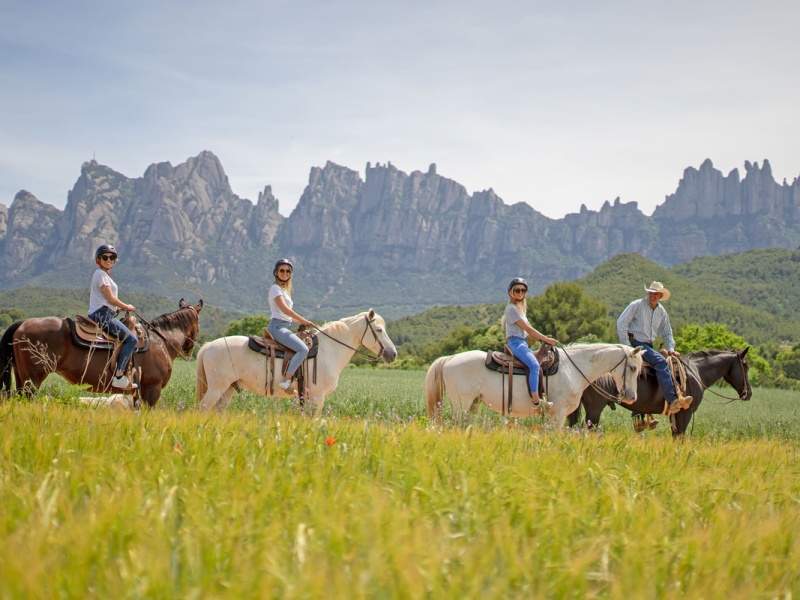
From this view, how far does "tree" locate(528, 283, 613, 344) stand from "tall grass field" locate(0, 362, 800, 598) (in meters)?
71.0

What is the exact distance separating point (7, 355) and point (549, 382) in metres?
8.29

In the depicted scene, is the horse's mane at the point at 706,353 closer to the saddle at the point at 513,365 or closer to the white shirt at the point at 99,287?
the saddle at the point at 513,365

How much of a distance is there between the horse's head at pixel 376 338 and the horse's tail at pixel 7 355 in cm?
524

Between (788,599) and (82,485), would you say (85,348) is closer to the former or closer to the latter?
(82,485)

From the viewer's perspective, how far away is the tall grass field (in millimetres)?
2053

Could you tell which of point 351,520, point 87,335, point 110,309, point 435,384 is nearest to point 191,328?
point 110,309

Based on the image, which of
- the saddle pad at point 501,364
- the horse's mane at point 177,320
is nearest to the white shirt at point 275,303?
the horse's mane at point 177,320

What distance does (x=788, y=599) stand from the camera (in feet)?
7.86

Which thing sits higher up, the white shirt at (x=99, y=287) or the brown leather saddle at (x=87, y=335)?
the white shirt at (x=99, y=287)

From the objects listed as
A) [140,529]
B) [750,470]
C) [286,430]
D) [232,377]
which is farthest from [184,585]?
[232,377]

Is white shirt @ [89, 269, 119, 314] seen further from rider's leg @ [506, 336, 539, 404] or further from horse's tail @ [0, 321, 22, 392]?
rider's leg @ [506, 336, 539, 404]

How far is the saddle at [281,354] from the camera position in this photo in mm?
10273

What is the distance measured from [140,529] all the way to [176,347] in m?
9.56

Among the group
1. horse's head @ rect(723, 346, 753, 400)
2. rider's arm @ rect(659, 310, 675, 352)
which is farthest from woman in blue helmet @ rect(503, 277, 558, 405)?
horse's head @ rect(723, 346, 753, 400)
